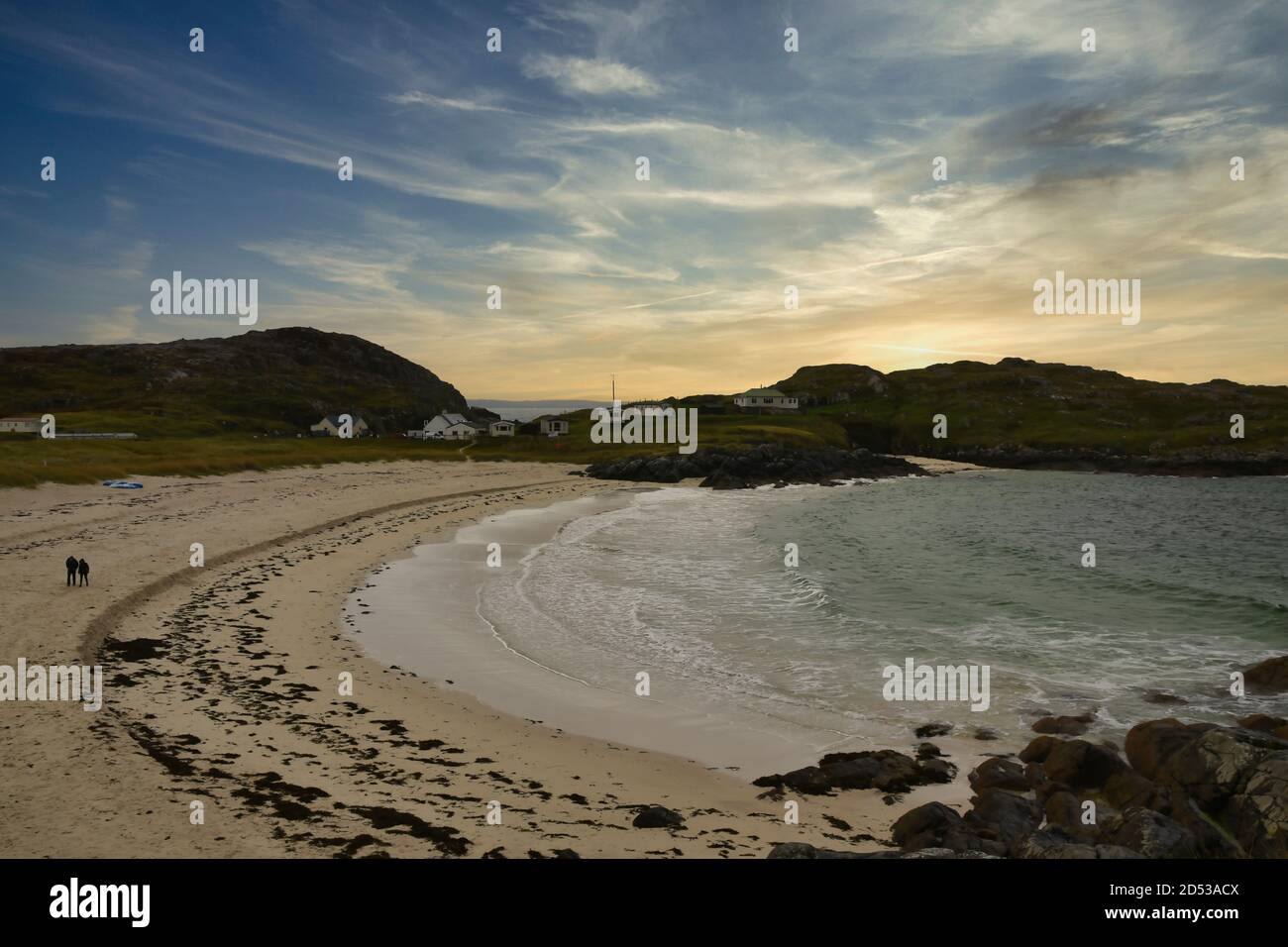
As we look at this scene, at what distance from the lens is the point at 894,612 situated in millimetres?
28438

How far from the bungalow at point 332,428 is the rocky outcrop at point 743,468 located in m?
78.5

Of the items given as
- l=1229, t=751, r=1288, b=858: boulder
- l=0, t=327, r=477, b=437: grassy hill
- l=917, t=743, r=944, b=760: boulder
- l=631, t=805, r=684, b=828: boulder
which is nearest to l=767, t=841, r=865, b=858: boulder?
l=631, t=805, r=684, b=828: boulder

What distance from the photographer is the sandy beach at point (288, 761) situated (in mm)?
10141

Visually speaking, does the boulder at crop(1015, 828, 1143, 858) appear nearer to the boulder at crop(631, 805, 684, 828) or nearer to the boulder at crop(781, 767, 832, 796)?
the boulder at crop(781, 767, 832, 796)

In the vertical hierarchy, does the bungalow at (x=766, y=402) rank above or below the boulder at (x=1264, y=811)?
above

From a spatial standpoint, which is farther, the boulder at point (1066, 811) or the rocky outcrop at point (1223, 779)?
the boulder at point (1066, 811)

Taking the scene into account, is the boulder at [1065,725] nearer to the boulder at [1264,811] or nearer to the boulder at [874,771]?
the boulder at [874,771]

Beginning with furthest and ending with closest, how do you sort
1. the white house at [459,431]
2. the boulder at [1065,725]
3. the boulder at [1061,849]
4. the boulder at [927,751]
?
1. the white house at [459,431]
2. the boulder at [1065,725]
3. the boulder at [927,751]
4. the boulder at [1061,849]

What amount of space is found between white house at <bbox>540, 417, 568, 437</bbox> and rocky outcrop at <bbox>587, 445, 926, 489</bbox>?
40.8m

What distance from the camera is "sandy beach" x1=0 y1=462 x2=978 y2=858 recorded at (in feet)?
33.3

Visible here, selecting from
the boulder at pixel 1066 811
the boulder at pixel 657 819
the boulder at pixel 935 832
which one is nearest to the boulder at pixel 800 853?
the boulder at pixel 935 832

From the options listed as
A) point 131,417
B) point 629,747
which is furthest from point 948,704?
point 131,417
